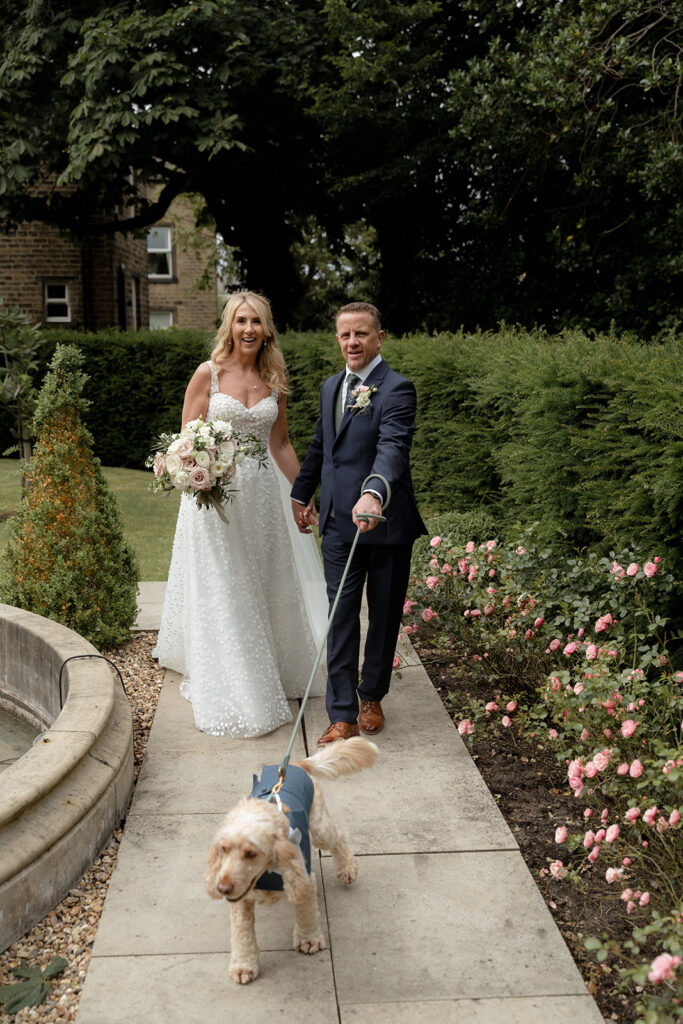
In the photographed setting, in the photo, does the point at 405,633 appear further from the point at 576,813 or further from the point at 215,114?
→ the point at 215,114

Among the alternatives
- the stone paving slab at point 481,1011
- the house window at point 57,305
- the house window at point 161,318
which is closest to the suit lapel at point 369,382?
the stone paving slab at point 481,1011

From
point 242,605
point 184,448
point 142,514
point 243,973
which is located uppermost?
point 184,448

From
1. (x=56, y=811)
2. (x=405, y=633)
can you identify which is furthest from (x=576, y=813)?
(x=405, y=633)

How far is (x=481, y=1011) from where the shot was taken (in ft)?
8.79

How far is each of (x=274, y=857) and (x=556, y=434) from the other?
11.0ft

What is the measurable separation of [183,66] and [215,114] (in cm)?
93

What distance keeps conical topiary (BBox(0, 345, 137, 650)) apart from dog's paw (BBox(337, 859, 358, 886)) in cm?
273

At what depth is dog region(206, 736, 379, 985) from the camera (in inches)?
99.6

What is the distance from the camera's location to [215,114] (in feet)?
45.9

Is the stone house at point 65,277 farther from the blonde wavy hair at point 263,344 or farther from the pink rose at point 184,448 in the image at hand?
the pink rose at point 184,448

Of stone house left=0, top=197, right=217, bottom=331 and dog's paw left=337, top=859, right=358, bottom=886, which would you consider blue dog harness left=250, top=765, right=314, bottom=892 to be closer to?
dog's paw left=337, top=859, right=358, bottom=886

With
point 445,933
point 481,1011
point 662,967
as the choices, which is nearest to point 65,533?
point 445,933

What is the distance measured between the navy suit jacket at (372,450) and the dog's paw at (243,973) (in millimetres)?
2133

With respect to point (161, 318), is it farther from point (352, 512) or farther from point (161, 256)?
point (352, 512)
